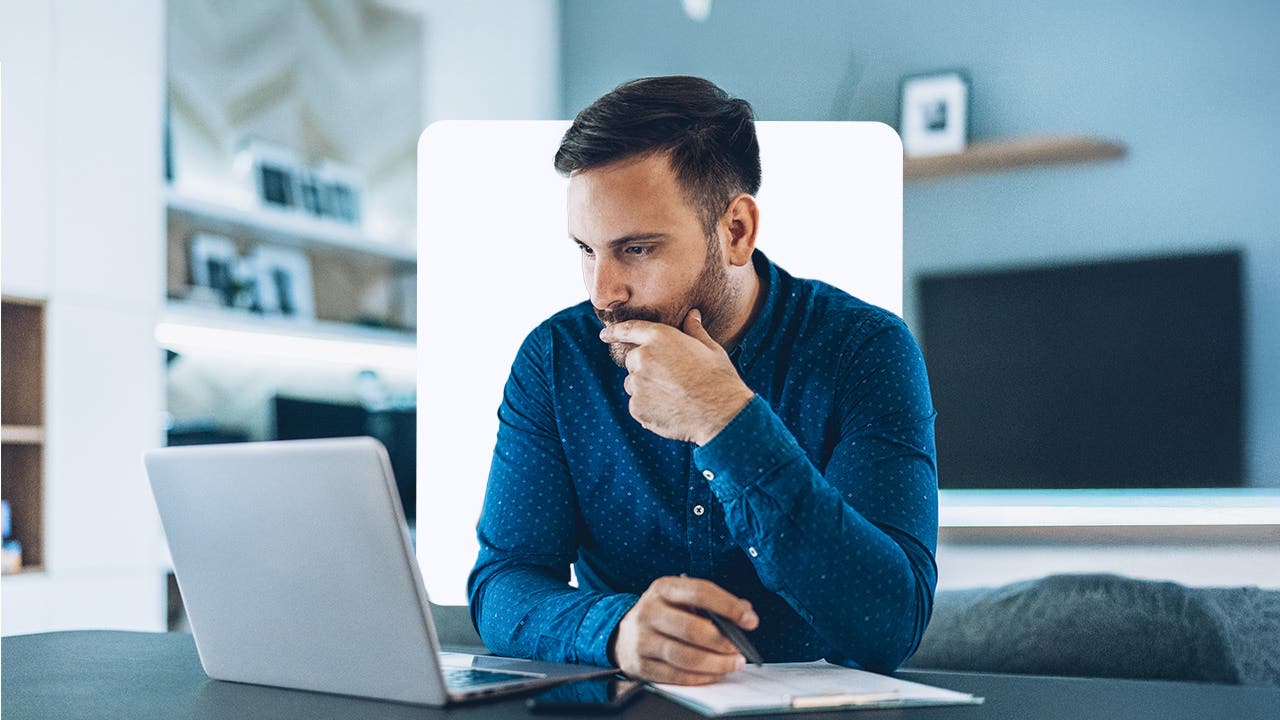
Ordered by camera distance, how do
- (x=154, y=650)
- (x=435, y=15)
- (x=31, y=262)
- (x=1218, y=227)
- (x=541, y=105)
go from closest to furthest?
1. (x=154, y=650)
2. (x=31, y=262)
3. (x=1218, y=227)
4. (x=435, y=15)
5. (x=541, y=105)

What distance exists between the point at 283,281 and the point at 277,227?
245mm

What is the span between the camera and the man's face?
1.32m

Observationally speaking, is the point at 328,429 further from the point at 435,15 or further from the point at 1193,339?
the point at 1193,339

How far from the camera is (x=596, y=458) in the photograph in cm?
143

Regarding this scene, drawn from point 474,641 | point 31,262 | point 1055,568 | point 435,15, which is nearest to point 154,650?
point 474,641

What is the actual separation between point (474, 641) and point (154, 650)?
0.62 m

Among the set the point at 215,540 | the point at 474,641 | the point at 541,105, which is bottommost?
the point at 474,641

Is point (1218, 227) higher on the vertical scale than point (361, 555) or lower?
higher

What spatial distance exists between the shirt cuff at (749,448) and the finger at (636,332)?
0.15 meters

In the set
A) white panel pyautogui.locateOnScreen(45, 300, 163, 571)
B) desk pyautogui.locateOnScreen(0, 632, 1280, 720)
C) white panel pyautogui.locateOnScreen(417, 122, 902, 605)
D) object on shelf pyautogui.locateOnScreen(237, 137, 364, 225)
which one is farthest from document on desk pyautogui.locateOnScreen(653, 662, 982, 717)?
object on shelf pyautogui.locateOnScreen(237, 137, 364, 225)

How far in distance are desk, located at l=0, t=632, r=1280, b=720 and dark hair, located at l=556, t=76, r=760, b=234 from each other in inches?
25.3

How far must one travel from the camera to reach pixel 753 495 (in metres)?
1.07

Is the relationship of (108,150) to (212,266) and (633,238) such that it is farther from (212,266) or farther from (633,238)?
(633,238)

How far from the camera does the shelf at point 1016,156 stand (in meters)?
3.74
